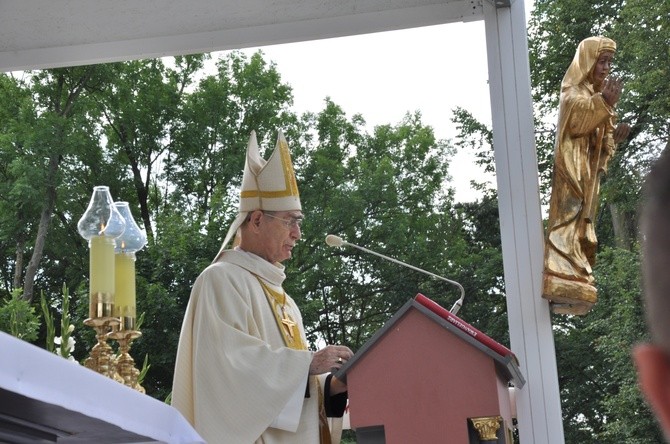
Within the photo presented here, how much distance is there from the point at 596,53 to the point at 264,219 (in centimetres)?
174

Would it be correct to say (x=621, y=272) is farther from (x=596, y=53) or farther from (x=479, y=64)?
(x=596, y=53)

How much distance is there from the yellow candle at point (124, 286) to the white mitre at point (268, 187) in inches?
26.0

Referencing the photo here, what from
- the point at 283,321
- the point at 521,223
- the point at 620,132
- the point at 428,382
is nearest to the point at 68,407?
the point at 428,382

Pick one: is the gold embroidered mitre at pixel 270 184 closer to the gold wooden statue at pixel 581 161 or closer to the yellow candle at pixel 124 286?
the yellow candle at pixel 124 286

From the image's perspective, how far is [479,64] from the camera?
13.5m

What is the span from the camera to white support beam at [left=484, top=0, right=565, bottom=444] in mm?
4457

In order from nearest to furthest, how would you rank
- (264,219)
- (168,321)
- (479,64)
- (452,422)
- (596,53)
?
1. (452,422)
2. (264,219)
3. (596,53)
4. (168,321)
5. (479,64)

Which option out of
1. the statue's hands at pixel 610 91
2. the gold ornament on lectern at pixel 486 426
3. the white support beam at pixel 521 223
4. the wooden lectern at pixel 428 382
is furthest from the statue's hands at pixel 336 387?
the statue's hands at pixel 610 91

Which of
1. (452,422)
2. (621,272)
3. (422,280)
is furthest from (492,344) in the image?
(422,280)

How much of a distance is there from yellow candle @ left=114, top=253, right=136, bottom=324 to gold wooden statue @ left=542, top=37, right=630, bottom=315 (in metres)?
1.99

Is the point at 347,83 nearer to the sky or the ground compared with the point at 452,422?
nearer to the sky

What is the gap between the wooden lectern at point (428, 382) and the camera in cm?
299

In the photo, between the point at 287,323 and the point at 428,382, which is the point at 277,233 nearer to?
the point at 287,323

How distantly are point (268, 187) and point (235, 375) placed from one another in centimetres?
78
